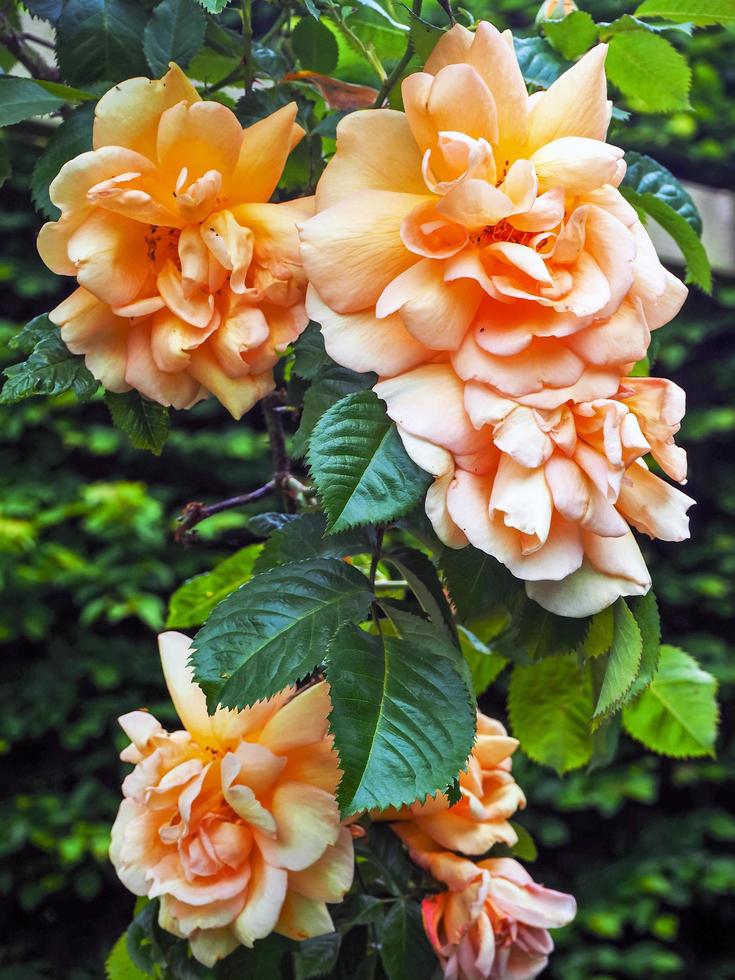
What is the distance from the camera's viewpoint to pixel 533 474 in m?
A: 0.39

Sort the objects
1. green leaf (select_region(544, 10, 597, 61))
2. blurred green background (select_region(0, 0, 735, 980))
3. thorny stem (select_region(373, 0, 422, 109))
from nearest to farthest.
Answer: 1. thorny stem (select_region(373, 0, 422, 109))
2. green leaf (select_region(544, 10, 597, 61))
3. blurred green background (select_region(0, 0, 735, 980))

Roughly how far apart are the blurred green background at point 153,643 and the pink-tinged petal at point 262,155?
1.17 meters

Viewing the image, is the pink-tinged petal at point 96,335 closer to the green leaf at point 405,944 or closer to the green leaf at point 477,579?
the green leaf at point 477,579

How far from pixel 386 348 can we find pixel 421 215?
58 mm

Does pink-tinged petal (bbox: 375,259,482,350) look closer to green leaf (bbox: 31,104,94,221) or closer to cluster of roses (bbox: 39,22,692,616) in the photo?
cluster of roses (bbox: 39,22,692,616)

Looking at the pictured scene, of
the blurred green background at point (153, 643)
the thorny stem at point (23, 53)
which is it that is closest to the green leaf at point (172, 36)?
the thorny stem at point (23, 53)

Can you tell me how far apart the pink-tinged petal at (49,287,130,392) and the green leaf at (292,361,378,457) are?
0.10 m

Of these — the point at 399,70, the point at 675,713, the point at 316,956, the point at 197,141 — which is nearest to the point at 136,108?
the point at 197,141

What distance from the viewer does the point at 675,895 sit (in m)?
1.90

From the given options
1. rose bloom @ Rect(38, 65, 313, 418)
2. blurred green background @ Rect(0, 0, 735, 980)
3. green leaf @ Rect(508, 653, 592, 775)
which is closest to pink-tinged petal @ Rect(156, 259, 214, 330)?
rose bloom @ Rect(38, 65, 313, 418)

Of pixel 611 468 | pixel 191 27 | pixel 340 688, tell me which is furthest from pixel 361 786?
pixel 191 27

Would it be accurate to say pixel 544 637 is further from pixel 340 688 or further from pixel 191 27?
pixel 191 27

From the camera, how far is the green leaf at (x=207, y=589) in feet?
2.56

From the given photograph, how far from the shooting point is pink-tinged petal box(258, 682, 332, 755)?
1.66 feet
